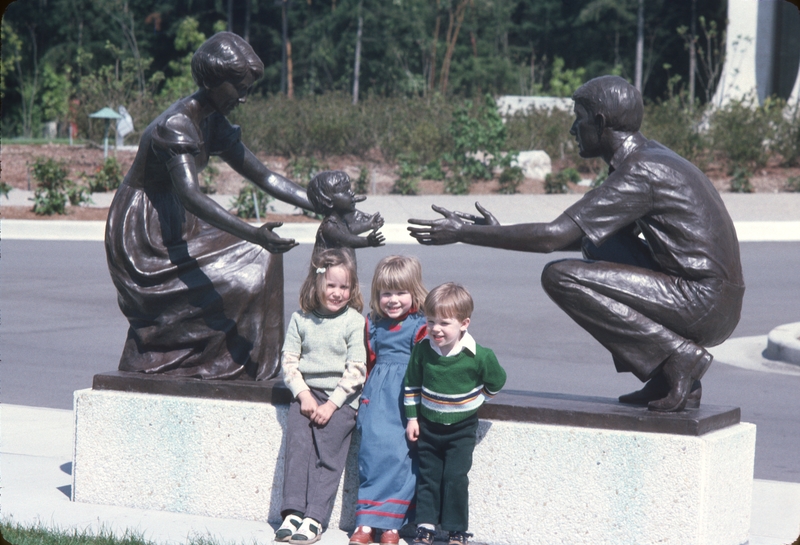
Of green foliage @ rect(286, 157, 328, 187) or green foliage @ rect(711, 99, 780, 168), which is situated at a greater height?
green foliage @ rect(711, 99, 780, 168)

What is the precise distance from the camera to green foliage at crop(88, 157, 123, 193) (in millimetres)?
20578

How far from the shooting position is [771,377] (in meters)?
7.74

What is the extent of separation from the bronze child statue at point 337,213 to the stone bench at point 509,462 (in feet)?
2.41

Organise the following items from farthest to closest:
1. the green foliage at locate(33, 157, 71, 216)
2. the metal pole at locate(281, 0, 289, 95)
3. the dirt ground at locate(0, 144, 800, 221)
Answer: the metal pole at locate(281, 0, 289, 95)
the dirt ground at locate(0, 144, 800, 221)
the green foliage at locate(33, 157, 71, 216)

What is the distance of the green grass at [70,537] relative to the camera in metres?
3.88

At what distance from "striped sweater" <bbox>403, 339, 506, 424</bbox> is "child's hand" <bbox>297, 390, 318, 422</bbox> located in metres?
0.48

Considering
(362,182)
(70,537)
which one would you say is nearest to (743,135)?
(362,182)

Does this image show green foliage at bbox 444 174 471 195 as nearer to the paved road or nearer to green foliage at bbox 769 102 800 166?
the paved road

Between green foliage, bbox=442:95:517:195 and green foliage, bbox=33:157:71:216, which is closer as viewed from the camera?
green foliage, bbox=33:157:71:216

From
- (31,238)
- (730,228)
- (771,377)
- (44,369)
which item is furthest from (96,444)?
(31,238)

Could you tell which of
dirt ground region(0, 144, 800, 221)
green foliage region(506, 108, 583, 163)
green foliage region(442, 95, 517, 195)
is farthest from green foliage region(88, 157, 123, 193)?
green foliage region(506, 108, 583, 163)

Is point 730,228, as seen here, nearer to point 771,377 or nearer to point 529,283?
point 771,377

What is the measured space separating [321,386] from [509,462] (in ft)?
2.84

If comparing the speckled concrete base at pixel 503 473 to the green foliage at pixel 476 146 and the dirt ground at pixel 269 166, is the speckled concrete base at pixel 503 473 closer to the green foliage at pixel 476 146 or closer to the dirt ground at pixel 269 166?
the dirt ground at pixel 269 166
